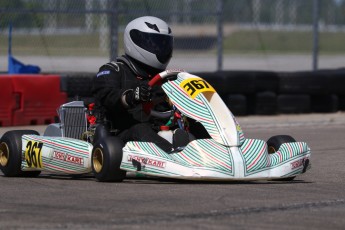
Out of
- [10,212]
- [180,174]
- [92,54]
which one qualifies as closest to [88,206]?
[10,212]

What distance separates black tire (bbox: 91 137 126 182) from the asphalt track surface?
0.08m

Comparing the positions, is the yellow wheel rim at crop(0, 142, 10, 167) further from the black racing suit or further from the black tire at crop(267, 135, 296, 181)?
the black tire at crop(267, 135, 296, 181)

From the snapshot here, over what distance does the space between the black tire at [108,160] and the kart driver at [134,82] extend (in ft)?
1.25

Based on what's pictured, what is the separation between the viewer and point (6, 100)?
12719 millimetres

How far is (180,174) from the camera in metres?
7.12

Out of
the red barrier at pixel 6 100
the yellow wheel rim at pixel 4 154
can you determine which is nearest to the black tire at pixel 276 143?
the yellow wheel rim at pixel 4 154

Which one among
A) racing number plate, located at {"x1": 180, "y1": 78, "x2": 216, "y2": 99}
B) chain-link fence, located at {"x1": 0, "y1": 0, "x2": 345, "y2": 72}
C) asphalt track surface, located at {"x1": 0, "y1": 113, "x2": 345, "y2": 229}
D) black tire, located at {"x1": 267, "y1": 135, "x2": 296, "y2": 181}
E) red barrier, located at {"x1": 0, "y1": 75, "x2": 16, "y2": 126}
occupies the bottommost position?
asphalt track surface, located at {"x1": 0, "y1": 113, "x2": 345, "y2": 229}

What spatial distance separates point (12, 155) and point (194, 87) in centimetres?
161

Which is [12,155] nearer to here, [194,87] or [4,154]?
[4,154]

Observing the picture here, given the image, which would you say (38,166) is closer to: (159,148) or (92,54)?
(159,148)

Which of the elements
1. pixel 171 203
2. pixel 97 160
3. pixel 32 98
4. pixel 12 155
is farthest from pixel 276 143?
Result: pixel 32 98

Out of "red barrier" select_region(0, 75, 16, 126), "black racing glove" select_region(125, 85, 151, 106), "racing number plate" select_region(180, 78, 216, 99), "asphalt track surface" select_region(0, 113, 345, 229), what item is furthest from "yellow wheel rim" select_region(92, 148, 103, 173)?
"red barrier" select_region(0, 75, 16, 126)

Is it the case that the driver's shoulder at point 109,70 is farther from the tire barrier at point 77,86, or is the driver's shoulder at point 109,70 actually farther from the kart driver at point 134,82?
the tire barrier at point 77,86

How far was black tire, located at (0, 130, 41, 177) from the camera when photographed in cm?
804
